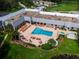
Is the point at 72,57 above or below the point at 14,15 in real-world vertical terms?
below

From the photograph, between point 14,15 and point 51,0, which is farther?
point 51,0

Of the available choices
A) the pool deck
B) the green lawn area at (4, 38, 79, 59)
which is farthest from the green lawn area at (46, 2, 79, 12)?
the green lawn area at (4, 38, 79, 59)

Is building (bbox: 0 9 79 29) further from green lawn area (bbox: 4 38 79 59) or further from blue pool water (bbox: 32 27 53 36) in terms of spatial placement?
green lawn area (bbox: 4 38 79 59)

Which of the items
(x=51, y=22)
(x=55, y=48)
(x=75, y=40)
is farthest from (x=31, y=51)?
(x=51, y=22)

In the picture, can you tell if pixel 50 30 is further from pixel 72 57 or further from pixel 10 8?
pixel 10 8

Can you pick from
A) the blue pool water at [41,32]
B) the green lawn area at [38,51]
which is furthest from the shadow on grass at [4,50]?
the blue pool water at [41,32]

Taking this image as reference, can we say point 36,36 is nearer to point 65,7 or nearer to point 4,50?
point 4,50

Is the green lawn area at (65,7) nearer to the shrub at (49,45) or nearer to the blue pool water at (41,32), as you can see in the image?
the blue pool water at (41,32)

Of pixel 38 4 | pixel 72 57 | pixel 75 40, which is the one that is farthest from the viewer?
pixel 38 4

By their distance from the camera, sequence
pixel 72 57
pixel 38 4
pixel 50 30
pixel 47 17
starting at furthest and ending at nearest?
pixel 38 4 < pixel 47 17 < pixel 50 30 < pixel 72 57
